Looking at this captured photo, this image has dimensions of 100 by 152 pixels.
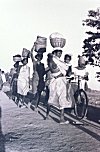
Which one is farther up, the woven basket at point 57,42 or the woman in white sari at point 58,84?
the woven basket at point 57,42

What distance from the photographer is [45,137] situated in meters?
7.05

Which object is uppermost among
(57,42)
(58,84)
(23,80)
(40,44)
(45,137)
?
(40,44)

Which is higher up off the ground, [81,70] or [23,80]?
[81,70]

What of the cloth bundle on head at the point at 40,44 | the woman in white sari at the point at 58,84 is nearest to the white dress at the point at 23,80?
the cloth bundle on head at the point at 40,44

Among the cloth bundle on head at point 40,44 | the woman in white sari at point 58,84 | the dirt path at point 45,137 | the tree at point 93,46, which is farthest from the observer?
A: the tree at point 93,46

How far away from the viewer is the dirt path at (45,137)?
20.0 feet

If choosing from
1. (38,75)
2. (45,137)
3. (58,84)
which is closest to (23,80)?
(38,75)

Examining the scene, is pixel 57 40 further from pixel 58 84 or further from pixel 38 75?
pixel 38 75

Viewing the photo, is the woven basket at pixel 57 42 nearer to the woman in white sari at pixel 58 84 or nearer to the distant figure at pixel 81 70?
the woman in white sari at pixel 58 84

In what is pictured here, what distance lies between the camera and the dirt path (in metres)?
6.10

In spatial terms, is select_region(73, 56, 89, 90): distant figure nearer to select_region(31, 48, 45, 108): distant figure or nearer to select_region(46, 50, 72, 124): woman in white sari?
select_region(46, 50, 72, 124): woman in white sari

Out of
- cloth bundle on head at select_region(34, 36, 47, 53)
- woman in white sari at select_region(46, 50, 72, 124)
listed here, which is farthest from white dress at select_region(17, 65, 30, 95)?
woman in white sari at select_region(46, 50, 72, 124)

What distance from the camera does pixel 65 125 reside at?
8742 millimetres

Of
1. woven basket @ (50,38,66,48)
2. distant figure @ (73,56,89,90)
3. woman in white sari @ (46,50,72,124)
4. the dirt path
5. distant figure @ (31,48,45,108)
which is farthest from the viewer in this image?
distant figure @ (31,48,45,108)
